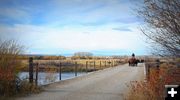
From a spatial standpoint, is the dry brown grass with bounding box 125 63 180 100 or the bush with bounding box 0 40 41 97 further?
the bush with bounding box 0 40 41 97

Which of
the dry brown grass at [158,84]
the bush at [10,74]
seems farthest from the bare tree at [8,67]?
the dry brown grass at [158,84]

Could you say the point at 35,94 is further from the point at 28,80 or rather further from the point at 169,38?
the point at 169,38

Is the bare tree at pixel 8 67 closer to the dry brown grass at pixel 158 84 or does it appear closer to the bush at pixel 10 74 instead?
the bush at pixel 10 74

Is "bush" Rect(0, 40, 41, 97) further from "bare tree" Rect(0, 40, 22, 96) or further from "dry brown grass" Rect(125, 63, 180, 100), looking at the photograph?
"dry brown grass" Rect(125, 63, 180, 100)

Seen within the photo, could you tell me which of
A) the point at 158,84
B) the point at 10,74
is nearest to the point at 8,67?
the point at 10,74

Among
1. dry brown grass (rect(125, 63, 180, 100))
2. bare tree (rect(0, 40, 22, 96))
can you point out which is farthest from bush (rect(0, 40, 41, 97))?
dry brown grass (rect(125, 63, 180, 100))

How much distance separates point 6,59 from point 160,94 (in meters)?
7.97

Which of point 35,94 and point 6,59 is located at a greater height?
point 6,59

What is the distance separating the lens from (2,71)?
58.1 ft

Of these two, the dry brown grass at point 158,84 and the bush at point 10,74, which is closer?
the dry brown grass at point 158,84

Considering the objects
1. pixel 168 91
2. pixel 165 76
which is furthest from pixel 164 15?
pixel 168 91

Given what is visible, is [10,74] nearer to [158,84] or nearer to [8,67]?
[8,67]

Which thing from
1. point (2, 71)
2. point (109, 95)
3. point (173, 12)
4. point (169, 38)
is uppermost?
point (173, 12)

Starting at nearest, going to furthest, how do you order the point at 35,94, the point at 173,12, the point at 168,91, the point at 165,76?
the point at 168,91 → the point at 173,12 → the point at 165,76 → the point at 35,94
